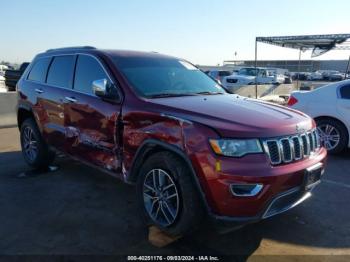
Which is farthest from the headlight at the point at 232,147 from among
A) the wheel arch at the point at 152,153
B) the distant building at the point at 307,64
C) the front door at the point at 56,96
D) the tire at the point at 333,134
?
the distant building at the point at 307,64

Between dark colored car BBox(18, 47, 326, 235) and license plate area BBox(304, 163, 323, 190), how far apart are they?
1cm

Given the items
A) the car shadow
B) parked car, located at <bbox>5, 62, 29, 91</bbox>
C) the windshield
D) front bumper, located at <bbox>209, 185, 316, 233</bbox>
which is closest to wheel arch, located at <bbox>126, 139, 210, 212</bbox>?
front bumper, located at <bbox>209, 185, 316, 233</bbox>

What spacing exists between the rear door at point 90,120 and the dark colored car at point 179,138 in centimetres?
1

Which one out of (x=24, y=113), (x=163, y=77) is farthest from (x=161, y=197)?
(x=24, y=113)

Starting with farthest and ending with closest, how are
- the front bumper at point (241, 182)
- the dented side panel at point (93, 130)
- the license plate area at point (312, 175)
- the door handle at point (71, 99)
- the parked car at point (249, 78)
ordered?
→ 1. the parked car at point (249, 78)
2. the door handle at point (71, 99)
3. the dented side panel at point (93, 130)
4. the license plate area at point (312, 175)
5. the front bumper at point (241, 182)

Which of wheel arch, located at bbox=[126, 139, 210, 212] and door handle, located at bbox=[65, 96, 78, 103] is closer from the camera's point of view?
wheel arch, located at bbox=[126, 139, 210, 212]

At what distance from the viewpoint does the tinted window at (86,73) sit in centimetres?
445

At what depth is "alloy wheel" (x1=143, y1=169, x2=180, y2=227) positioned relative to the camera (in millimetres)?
3531

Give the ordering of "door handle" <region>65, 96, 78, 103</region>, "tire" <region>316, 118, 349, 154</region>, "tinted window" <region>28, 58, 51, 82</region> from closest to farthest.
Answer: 1. "door handle" <region>65, 96, 78, 103</region>
2. "tinted window" <region>28, 58, 51, 82</region>
3. "tire" <region>316, 118, 349, 154</region>

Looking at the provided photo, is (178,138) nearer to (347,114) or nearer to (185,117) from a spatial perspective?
(185,117)

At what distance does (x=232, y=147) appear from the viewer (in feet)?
10.3

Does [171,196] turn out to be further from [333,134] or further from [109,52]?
[333,134]

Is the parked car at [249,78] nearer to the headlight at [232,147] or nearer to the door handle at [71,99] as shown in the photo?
the door handle at [71,99]

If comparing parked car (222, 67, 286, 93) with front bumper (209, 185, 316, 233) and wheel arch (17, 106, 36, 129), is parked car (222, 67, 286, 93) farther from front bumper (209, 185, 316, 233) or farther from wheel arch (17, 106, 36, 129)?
front bumper (209, 185, 316, 233)
